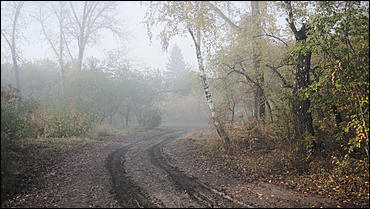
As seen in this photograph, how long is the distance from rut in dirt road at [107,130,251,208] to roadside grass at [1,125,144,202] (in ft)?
7.60

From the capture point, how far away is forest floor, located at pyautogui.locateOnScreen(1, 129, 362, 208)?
5656 millimetres

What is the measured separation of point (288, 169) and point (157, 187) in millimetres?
4249

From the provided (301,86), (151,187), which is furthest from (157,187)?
(301,86)

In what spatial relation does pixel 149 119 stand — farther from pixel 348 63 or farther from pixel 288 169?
pixel 348 63

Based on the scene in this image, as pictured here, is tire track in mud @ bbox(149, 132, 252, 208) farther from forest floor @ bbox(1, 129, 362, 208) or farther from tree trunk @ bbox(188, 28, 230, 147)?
tree trunk @ bbox(188, 28, 230, 147)

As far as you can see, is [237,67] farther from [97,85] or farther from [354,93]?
[97,85]

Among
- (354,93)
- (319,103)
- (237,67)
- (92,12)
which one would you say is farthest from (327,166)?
(92,12)

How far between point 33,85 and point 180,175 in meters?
21.7

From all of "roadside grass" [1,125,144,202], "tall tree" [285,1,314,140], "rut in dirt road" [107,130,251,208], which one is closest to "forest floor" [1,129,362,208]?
"rut in dirt road" [107,130,251,208]

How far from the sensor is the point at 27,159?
8398 mm

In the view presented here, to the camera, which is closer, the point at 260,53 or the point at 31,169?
the point at 31,169

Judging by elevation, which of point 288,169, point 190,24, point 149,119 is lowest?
point 288,169

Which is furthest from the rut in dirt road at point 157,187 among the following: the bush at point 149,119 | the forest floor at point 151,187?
the bush at point 149,119

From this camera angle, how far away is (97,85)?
72.9 feet
